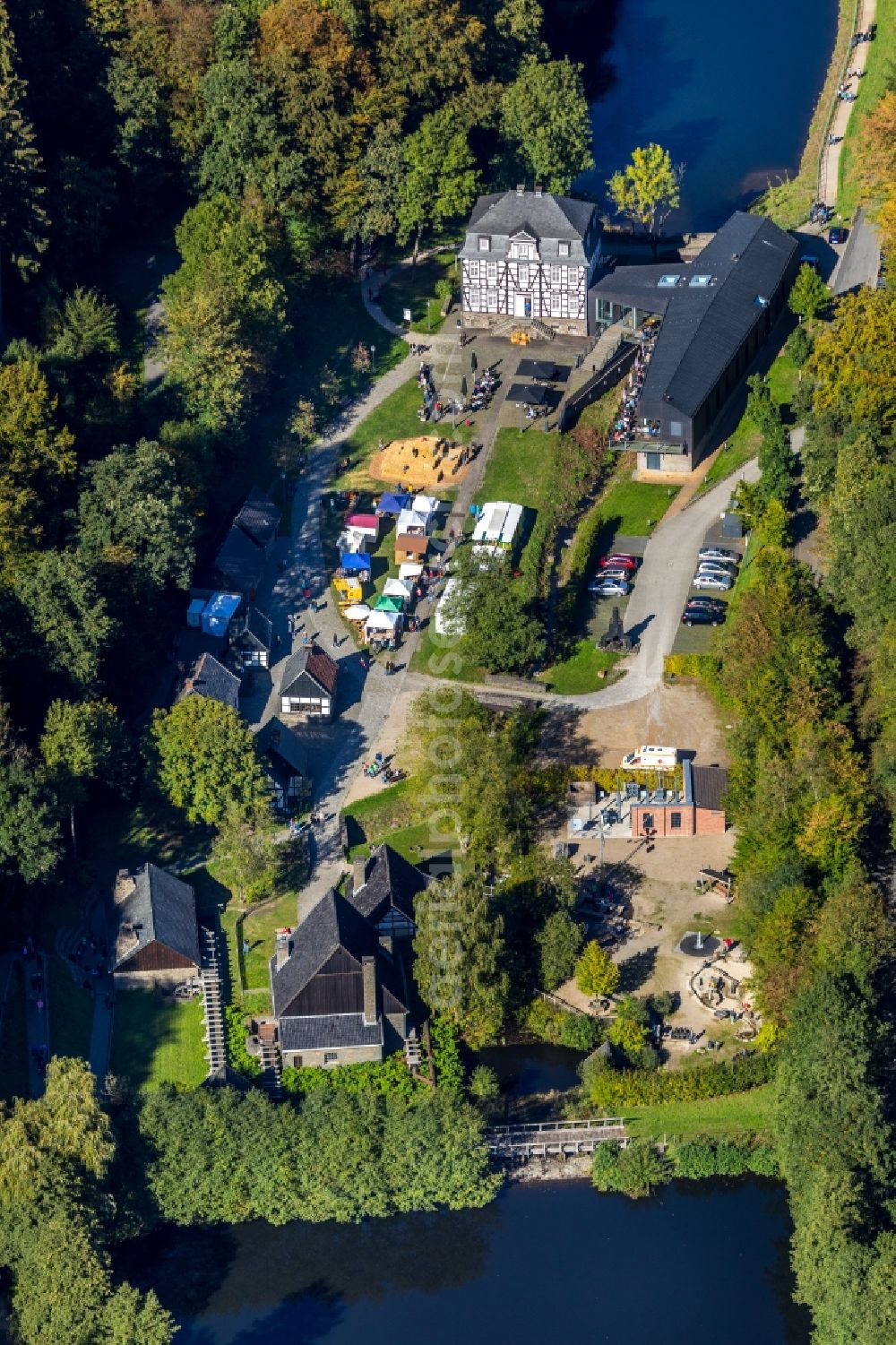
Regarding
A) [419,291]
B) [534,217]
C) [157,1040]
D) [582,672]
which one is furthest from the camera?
[419,291]

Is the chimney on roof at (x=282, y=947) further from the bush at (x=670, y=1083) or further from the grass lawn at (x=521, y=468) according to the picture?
the grass lawn at (x=521, y=468)

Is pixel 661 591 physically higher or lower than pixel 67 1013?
higher

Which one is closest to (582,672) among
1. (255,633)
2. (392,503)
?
(255,633)

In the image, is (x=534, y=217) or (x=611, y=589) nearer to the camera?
(x=611, y=589)

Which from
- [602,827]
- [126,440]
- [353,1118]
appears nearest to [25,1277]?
[353,1118]

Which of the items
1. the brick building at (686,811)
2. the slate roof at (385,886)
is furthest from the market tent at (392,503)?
the slate roof at (385,886)

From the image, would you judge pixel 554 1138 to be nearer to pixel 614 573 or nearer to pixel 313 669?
pixel 313 669

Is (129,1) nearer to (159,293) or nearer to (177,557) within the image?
(159,293)

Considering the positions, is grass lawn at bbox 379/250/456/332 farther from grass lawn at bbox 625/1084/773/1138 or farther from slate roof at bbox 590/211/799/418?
grass lawn at bbox 625/1084/773/1138
